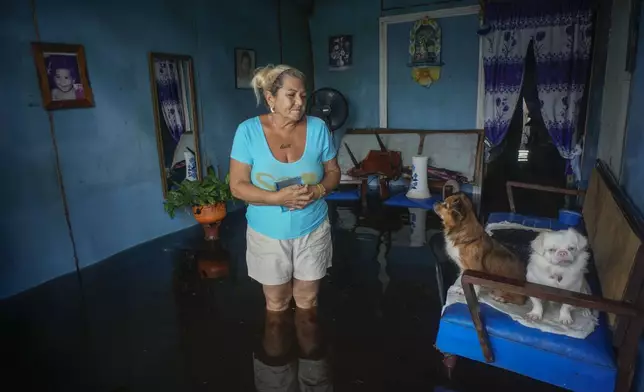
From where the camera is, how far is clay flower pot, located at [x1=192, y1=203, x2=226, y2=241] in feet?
12.6

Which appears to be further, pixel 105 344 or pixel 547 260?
pixel 105 344

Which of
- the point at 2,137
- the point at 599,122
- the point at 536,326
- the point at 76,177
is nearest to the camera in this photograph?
the point at 536,326

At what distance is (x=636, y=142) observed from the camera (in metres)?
2.12

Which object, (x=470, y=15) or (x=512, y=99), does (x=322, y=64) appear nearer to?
(x=470, y=15)

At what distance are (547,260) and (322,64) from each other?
4.87m

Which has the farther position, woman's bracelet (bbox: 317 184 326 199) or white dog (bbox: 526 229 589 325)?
woman's bracelet (bbox: 317 184 326 199)

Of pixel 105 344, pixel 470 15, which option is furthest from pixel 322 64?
pixel 105 344

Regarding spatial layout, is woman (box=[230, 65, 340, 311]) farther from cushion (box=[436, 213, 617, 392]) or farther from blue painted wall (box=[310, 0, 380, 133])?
blue painted wall (box=[310, 0, 380, 133])

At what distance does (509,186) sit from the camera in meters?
3.09

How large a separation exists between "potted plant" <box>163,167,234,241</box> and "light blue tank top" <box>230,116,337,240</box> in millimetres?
1884

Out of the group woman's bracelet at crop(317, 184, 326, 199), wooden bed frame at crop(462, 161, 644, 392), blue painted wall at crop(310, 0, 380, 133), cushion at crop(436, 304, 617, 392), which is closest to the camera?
wooden bed frame at crop(462, 161, 644, 392)

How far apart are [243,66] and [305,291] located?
11.2 feet

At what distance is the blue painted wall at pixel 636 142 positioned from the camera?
1970 mm

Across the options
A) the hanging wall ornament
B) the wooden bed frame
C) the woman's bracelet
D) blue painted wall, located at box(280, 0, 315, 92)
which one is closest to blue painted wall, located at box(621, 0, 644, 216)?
the wooden bed frame
